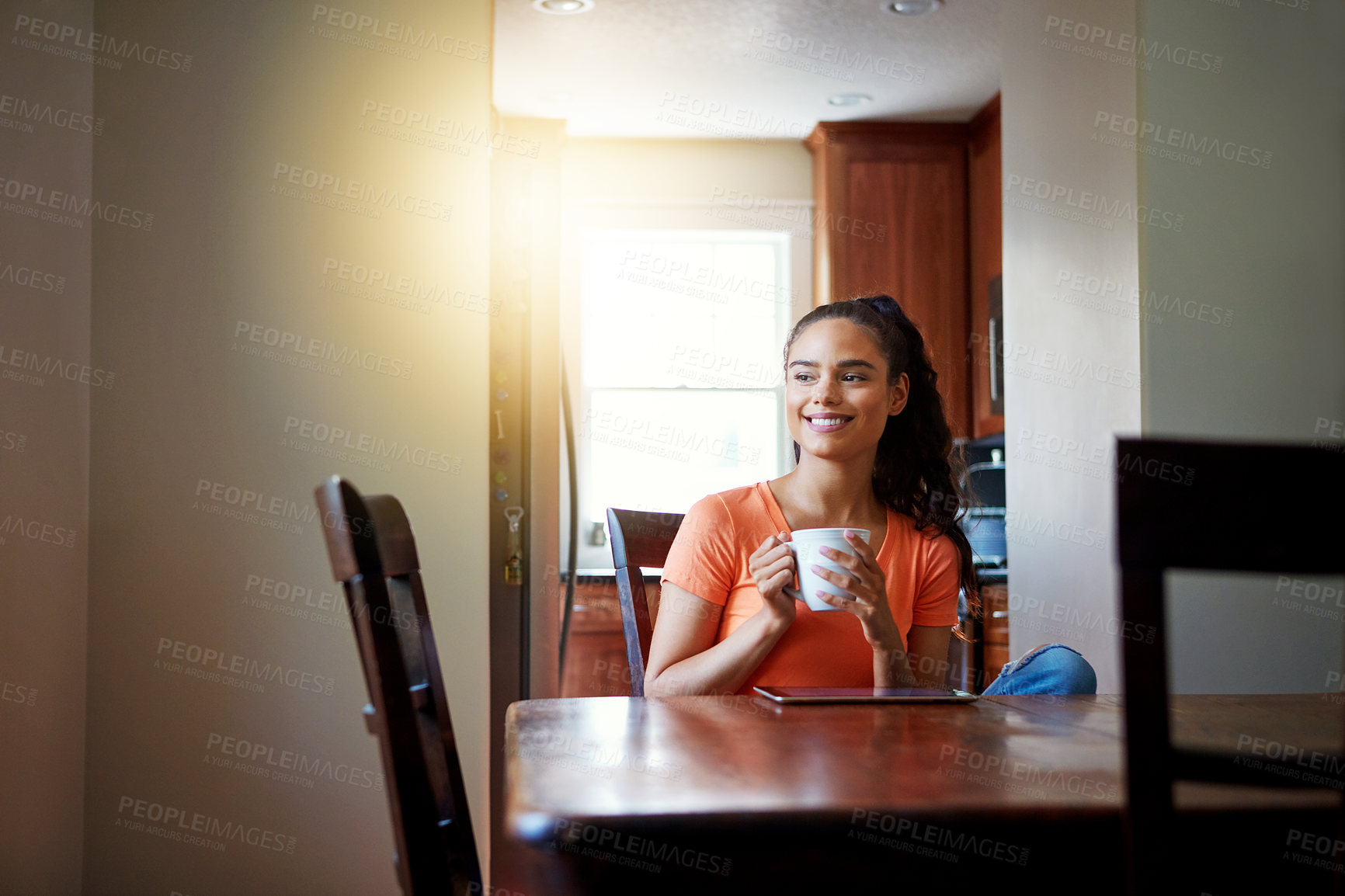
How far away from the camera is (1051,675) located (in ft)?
4.70

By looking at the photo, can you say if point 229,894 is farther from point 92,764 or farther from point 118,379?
point 118,379

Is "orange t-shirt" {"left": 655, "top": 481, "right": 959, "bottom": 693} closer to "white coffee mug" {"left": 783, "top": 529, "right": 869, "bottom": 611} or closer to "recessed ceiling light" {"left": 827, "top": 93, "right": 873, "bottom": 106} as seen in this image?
"white coffee mug" {"left": 783, "top": 529, "right": 869, "bottom": 611}

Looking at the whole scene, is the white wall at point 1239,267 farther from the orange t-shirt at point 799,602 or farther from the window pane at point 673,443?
the window pane at point 673,443

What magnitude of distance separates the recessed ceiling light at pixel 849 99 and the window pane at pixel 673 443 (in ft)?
4.64

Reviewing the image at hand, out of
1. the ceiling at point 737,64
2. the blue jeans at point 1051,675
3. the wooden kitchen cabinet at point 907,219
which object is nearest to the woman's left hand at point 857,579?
the blue jeans at point 1051,675

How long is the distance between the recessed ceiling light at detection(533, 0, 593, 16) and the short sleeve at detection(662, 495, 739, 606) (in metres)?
2.57

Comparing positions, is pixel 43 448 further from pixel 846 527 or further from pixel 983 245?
pixel 983 245

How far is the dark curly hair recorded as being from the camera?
1.72 m

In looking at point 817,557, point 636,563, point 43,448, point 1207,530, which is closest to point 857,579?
point 817,557

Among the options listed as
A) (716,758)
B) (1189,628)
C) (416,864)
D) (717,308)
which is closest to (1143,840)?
(716,758)

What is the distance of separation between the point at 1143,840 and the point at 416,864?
1.68 ft

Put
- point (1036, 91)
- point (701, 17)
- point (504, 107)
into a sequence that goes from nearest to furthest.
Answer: point (1036, 91), point (701, 17), point (504, 107)

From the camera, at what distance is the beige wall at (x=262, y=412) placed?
2283 millimetres

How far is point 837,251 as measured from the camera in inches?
186
